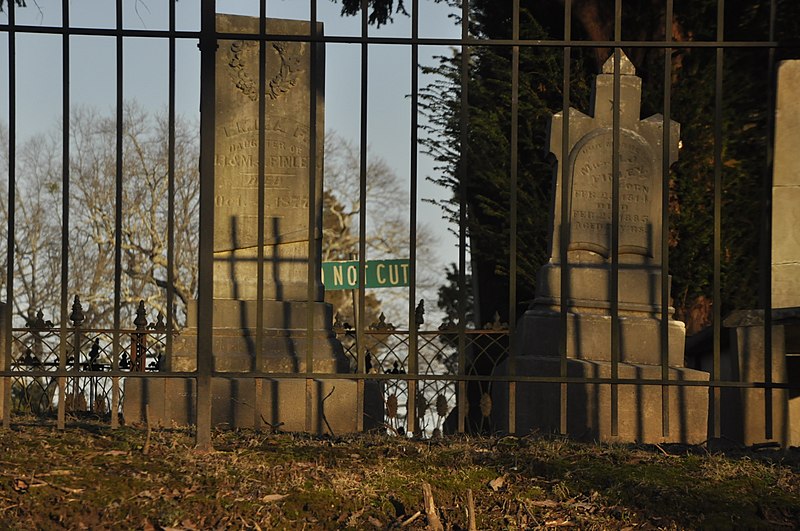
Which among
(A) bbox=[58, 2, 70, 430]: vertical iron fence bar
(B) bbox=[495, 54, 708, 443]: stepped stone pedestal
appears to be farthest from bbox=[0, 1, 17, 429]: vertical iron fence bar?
(B) bbox=[495, 54, 708, 443]: stepped stone pedestal

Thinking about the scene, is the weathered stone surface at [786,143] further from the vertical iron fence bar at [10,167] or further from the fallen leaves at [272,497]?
the vertical iron fence bar at [10,167]

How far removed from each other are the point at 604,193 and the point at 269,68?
3.47m

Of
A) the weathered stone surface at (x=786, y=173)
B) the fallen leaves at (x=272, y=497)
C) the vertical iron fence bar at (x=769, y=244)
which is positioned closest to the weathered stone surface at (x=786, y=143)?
the weathered stone surface at (x=786, y=173)

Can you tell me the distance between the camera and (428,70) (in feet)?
58.1

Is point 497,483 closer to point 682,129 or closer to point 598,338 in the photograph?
point 598,338

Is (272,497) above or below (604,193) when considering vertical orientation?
below

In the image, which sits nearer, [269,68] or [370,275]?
[269,68]

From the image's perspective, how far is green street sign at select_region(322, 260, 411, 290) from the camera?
12656mm

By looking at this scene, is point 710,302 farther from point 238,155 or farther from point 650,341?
point 238,155

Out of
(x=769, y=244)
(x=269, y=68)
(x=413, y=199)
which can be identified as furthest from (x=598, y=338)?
(x=413, y=199)

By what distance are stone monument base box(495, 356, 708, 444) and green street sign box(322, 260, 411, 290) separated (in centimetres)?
265

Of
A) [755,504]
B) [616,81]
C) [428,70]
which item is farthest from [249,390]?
[428,70]

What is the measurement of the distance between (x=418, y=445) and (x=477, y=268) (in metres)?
13.2

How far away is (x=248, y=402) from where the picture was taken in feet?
29.4
